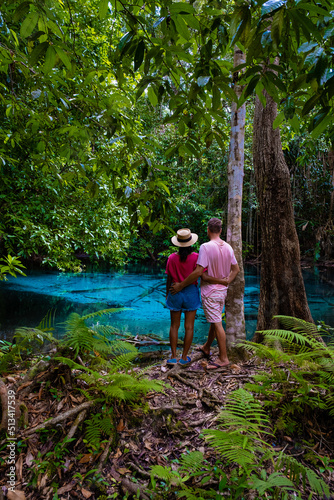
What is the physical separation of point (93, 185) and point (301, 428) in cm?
234

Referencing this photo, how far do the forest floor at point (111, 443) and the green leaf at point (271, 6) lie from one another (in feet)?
7.31

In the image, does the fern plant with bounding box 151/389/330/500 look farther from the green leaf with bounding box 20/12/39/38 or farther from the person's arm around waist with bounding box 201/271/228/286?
the green leaf with bounding box 20/12/39/38

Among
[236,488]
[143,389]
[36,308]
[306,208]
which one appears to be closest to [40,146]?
[143,389]

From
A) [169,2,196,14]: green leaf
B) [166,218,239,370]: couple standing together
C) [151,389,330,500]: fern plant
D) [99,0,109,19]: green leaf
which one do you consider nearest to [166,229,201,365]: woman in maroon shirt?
[166,218,239,370]: couple standing together

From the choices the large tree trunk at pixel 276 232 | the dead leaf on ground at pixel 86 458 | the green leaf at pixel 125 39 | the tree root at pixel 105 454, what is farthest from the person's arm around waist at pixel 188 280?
the green leaf at pixel 125 39

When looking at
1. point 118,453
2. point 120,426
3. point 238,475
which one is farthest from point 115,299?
point 238,475

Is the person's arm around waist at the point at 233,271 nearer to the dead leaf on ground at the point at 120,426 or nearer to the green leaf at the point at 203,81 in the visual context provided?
the dead leaf on ground at the point at 120,426

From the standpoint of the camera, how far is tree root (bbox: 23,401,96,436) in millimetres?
1993

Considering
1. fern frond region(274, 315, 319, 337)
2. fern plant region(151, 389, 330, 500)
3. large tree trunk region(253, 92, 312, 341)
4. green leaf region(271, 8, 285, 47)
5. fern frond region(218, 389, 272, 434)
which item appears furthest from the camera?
large tree trunk region(253, 92, 312, 341)

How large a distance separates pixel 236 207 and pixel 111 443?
2.92 meters

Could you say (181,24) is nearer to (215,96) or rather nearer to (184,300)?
(215,96)

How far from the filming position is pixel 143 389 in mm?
2285

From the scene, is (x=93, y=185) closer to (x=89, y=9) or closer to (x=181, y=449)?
(x=181, y=449)

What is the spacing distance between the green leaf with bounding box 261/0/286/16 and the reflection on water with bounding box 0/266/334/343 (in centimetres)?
506
